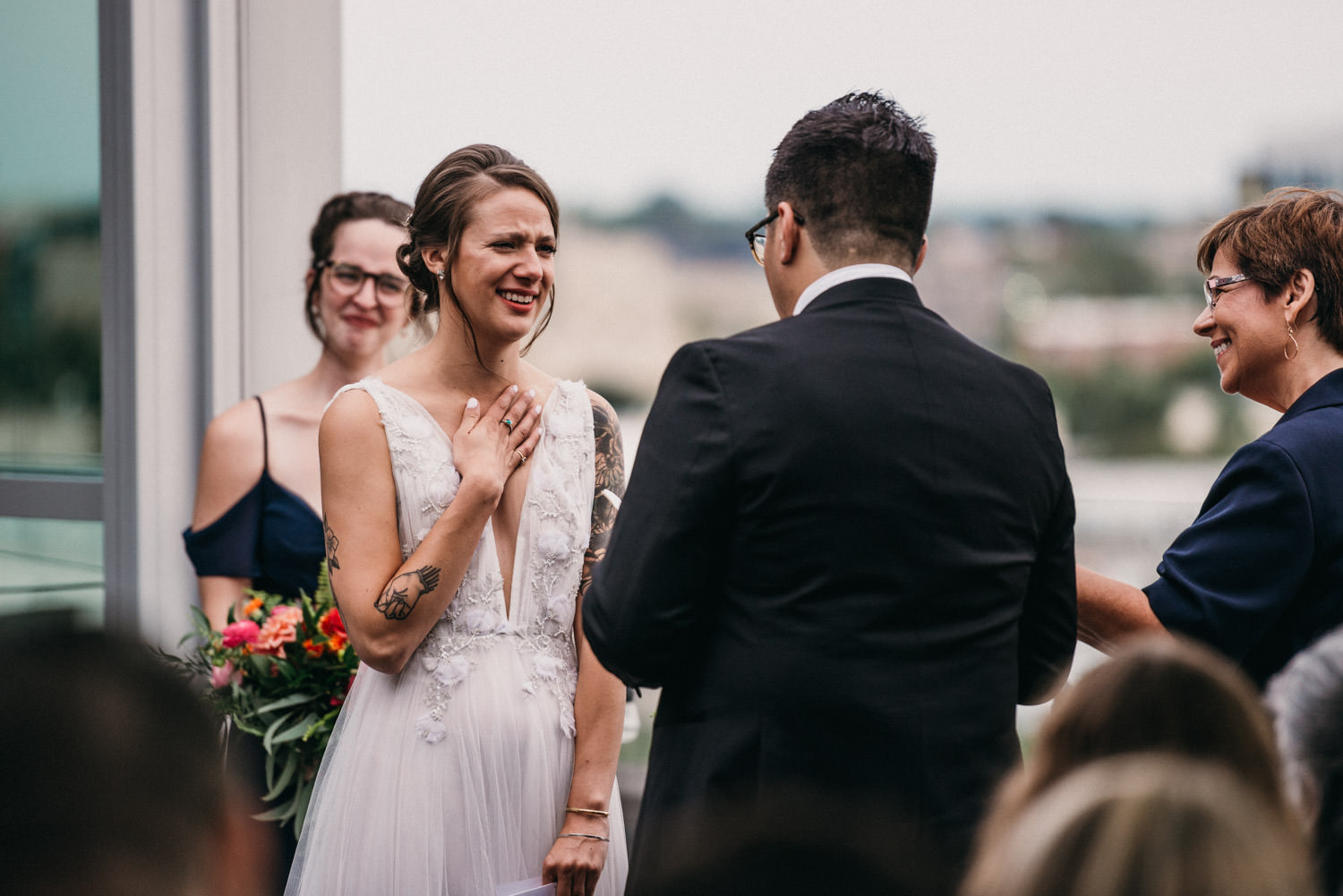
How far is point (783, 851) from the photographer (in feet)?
2.39

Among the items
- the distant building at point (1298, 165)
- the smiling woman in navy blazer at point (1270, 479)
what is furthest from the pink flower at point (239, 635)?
the distant building at point (1298, 165)

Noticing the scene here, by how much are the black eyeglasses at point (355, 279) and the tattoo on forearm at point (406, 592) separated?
1.11 meters

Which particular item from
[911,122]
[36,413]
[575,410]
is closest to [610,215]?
[575,410]

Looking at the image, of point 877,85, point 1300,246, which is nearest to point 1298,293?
point 1300,246

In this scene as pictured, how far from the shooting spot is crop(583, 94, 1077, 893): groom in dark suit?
1271 millimetres

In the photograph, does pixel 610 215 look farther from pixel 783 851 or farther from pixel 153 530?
pixel 783 851

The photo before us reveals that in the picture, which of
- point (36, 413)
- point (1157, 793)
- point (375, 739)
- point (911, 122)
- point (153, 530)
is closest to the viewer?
point (1157, 793)

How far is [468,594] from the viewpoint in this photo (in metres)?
1.71

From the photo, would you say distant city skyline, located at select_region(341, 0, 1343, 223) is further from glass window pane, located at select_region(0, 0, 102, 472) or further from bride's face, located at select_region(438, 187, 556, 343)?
glass window pane, located at select_region(0, 0, 102, 472)

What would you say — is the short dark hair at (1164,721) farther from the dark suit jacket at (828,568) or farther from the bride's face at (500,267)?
the bride's face at (500,267)

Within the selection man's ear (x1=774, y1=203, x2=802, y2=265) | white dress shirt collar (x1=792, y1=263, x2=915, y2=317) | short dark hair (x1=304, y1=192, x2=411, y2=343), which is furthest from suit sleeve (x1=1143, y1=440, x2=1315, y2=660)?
short dark hair (x1=304, y1=192, x2=411, y2=343)

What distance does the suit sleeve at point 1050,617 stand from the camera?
1.45 m

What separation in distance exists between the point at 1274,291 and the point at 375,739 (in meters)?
1.62

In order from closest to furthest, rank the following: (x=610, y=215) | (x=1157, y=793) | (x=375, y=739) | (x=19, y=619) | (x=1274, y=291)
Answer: (x=1157, y=793), (x=19, y=619), (x=375, y=739), (x=1274, y=291), (x=610, y=215)
